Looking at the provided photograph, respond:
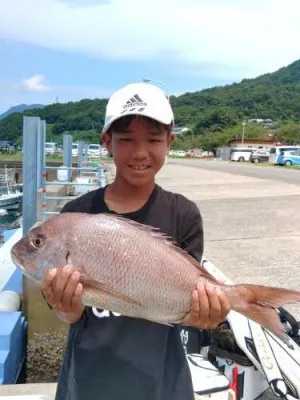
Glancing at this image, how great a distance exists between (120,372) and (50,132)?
103295mm

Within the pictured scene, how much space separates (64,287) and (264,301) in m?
0.65

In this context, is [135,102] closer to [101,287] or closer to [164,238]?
[164,238]

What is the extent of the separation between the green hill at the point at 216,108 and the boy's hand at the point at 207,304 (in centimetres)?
8367

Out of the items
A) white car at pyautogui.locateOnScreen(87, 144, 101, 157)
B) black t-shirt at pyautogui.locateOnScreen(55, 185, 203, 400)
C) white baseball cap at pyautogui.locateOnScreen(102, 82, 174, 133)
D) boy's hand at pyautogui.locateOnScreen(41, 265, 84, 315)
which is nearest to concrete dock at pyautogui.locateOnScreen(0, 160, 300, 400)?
black t-shirt at pyautogui.locateOnScreen(55, 185, 203, 400)

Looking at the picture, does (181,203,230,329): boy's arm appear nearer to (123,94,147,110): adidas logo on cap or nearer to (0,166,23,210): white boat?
(123,94,147,110): adidas logo on cap

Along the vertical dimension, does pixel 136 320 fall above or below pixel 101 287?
below

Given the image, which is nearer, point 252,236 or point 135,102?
point 135,102

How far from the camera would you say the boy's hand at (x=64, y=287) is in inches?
61.1

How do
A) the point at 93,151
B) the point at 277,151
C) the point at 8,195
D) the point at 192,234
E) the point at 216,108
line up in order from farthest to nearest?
the point at 216,108, the point at 93,151, the point at 277,151, the point at 8,195, the point at 192,234

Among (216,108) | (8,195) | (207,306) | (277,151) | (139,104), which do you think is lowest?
(8,195)

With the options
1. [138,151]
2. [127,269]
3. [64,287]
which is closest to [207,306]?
[127,269]

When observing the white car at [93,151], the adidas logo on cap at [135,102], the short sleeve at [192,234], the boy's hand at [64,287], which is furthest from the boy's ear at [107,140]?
the white car at [93,151]

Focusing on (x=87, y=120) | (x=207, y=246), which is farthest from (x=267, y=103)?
(x=207, y=246)

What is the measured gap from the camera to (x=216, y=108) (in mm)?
120875
